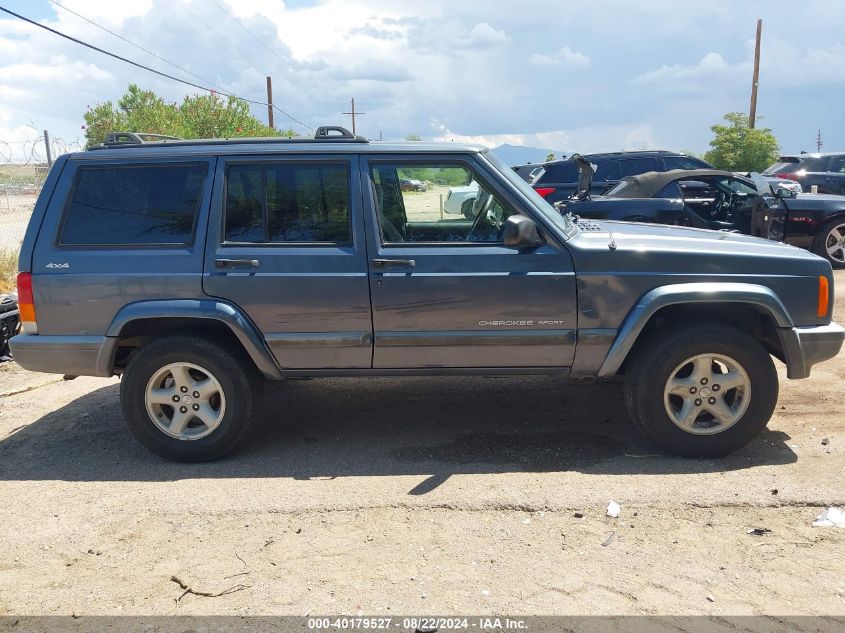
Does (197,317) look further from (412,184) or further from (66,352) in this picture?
(412,184)

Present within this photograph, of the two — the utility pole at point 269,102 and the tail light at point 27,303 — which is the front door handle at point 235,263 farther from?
the utility pole at point 269,102

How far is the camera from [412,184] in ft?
15.4

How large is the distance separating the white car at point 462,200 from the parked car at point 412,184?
16 centimetres

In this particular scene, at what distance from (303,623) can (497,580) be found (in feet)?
2.84

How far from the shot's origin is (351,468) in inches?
182

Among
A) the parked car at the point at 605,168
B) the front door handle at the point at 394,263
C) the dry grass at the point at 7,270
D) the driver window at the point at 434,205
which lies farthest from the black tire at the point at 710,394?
the dry grass at the point at 7,270

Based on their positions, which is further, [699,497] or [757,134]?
[757,134]

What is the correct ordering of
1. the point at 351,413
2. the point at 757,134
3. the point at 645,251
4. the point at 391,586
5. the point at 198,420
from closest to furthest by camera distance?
the point at 391,586, the point at 645,251, the point at 198,420, the point at 351,413, the point at 757,134

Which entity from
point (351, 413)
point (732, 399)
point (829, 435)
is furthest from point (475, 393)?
point (829, 435)

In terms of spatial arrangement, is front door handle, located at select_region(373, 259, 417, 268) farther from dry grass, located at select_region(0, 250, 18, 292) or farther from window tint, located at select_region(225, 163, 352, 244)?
dry grass, located at select_region(0, 250, 18, 292)

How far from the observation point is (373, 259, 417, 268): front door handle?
14.7 ft

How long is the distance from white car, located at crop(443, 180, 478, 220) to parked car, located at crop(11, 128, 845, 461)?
0.19ft

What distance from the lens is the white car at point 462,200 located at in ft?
15.3

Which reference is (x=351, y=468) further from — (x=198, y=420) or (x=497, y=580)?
(x=497, y=580)
